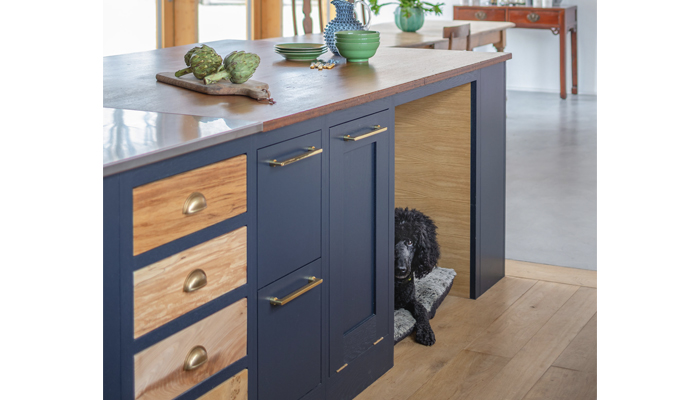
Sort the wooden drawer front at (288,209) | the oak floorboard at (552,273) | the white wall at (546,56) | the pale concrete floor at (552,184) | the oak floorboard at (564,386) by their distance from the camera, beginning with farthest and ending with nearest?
1. the white wall at (546,56)
2. the pale concrete floor at (552,184)
3. the oak floorboard at (552,273)
4. the oak floorboard at (564,386)
5. the wooden drawer front at (288,209)

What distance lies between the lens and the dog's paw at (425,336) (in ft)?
8.01

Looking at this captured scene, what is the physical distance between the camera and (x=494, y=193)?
296cm

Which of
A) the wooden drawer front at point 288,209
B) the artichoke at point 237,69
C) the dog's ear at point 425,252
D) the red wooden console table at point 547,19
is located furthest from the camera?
the red wooden console table at point 547,19

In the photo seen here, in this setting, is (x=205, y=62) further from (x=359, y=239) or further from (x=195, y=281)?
(x=195, y=281)

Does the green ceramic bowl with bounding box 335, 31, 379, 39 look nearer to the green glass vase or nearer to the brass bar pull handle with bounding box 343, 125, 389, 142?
the brass bar pull handle with bounding box 343, 125, 389, 142

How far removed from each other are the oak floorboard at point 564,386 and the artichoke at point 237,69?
3.89ft

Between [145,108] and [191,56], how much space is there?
393mm

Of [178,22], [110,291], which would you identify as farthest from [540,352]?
[178,22]

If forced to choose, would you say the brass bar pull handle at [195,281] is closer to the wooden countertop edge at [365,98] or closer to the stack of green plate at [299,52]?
the wooden countertop edge at [365,98]

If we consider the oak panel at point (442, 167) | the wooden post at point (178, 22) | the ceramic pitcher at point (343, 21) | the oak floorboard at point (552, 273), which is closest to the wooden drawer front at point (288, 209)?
the oak panel at point (442, 167)

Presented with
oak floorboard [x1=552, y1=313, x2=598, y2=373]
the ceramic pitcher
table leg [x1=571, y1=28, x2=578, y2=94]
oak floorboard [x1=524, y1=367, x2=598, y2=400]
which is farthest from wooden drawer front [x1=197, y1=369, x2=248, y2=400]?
table leg [x1=571, y1=28, x2=578, y2=94]

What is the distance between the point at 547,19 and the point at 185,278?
22.8ft

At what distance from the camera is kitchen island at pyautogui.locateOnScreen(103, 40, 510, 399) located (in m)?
1.28
